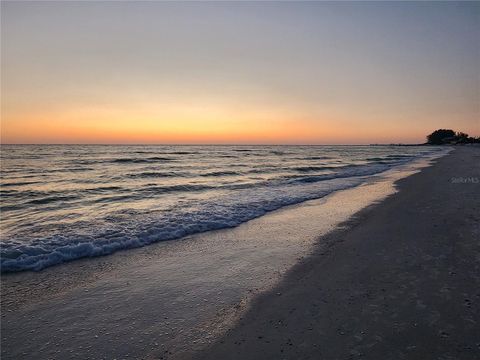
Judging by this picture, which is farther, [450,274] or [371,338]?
[450,274]

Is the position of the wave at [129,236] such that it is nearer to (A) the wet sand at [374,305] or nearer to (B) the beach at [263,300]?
(B) the beach at [263,300]

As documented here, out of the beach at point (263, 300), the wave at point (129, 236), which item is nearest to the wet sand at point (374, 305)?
the beach at point (263, 300)

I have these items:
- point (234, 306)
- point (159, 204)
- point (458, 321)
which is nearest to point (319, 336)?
point (234, 306)

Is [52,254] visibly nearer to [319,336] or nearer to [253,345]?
[253,345]

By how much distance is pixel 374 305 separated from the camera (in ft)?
15.4

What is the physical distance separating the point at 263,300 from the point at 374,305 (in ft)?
5.77

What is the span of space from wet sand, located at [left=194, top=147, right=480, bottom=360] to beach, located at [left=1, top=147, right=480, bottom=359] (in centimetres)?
2

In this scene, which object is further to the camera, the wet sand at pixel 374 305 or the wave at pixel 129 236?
the wave at pixel 129 236

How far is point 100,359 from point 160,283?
226 cm

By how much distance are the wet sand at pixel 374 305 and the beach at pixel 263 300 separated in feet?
0.06

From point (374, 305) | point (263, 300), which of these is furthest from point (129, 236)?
point (374, 305)

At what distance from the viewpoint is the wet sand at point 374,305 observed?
12.2 feet

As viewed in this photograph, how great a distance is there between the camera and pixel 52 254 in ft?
25.1

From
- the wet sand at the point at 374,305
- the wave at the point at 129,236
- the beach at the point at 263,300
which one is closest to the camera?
the wet sand at the point at 374,305
